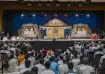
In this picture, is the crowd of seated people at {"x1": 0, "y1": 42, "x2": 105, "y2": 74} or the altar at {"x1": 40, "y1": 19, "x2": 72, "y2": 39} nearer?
the crowd of seated people at {"x1": 0, "y1": 42, "x2": 105, "y2": 74}

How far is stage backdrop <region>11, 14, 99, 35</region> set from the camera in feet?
87.2

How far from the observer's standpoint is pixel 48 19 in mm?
26516

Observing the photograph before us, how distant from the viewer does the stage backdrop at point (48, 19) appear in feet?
87.2

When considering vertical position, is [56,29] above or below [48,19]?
below

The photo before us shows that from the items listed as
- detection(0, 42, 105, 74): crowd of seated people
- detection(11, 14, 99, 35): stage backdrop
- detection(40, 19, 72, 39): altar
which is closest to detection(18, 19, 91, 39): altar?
detection(40, 19, 72, 39): altar

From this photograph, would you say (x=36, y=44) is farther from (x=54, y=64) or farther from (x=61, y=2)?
(x=54, y=64)

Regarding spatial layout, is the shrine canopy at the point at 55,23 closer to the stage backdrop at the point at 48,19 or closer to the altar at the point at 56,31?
the altar at the point at 56,31

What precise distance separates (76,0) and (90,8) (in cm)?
270

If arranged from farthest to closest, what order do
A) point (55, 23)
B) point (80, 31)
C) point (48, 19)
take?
point (48, 19) < point (55, 23) < point (80, 31)

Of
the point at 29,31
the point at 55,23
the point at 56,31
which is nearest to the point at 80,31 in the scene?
the point at 56,31

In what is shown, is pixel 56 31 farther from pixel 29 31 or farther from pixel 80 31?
pixel 29 31

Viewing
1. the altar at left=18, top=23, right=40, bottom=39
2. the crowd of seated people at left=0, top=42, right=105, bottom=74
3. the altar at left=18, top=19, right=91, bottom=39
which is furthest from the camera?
the altar at left=18, top=23, right=40, bottom=39

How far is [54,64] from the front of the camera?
775cm

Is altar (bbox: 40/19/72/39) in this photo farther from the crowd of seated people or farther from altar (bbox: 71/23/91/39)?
the crowd of seated people
